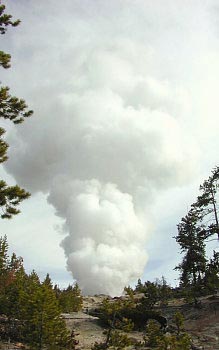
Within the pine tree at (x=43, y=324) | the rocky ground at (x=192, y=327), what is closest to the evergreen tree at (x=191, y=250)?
the rocky ground at (x=192, y=327)

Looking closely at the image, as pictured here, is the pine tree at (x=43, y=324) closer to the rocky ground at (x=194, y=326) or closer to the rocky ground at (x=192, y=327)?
the rocky ground at (x=192, y=327)

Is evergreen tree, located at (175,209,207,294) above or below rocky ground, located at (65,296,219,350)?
above

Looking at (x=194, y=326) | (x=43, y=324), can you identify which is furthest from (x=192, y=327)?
(x=43, y=324)

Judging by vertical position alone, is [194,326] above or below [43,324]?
below

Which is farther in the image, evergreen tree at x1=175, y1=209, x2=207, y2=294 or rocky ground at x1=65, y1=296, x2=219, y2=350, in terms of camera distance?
evergreen tree at x1=175, y1=209, x2=207, y2=294

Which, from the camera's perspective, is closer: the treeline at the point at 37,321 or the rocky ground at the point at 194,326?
the treeline at the point at 37,321

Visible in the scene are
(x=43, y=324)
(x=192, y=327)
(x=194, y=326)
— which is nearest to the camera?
(x=43, y=324)

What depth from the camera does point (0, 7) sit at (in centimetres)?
2170

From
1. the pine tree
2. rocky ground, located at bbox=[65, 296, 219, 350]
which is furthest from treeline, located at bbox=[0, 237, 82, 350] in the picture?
rocky ground, located at bbox=[65, 296, 219, 350]

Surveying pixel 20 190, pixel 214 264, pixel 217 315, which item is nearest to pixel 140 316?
pixel 217 315

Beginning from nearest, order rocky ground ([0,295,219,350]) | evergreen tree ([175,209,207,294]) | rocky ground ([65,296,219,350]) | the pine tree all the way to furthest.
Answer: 1. the pine tree
2. rocky ground ([0,295,219,350])
3. rocky ground ([65,296,219,350])
4. evergreen tree ([175,209,207,294])

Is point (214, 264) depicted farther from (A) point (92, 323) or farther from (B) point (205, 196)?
(A) point (92, 323)

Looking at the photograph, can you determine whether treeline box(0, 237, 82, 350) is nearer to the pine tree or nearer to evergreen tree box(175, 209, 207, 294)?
the pine tree

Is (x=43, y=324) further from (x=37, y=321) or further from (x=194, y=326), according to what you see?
(x=194, y=326)
